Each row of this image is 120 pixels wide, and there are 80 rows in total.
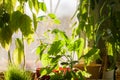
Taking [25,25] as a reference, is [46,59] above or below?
below

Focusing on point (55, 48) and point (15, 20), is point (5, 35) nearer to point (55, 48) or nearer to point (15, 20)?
point (15, 20)

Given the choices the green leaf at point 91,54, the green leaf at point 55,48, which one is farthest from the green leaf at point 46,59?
the green leaf at point 91,54

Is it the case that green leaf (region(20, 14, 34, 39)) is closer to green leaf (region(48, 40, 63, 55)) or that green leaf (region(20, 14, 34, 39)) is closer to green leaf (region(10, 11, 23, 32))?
green leaf (region(10, 11, 23, 32))

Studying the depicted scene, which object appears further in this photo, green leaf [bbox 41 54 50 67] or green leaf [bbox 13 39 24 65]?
green leaf [bbox 13 39 24 65]

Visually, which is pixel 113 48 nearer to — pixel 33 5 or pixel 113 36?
pixel 113 36

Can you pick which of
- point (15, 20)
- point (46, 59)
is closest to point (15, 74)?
point (46, 59)

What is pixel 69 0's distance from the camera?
1.83m

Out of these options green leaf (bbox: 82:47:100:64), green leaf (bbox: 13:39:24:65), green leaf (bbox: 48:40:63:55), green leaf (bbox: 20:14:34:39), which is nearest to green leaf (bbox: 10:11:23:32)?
green leaf (bbox: 20:14:34:39)

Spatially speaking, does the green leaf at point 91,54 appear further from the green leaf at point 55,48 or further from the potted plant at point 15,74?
the potted plant at point 15,74

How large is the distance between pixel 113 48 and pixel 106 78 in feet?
1.59

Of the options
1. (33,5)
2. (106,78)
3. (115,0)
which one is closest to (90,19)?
(115,0)

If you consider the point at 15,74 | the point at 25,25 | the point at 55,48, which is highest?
the point at 25,25

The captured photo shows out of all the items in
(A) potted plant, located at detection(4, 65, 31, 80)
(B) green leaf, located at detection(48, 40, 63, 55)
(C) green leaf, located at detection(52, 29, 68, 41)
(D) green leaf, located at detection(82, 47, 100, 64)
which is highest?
(C) green leaf, located at detection(52, 29, 68, 41)

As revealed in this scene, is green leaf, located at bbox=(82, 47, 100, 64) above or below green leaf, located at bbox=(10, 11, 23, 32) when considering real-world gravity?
below
